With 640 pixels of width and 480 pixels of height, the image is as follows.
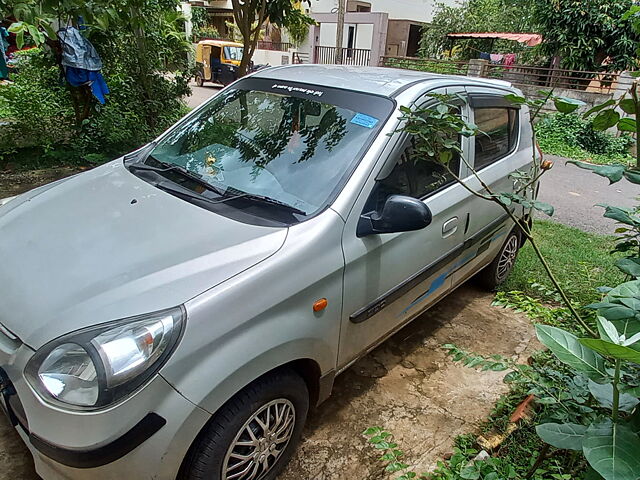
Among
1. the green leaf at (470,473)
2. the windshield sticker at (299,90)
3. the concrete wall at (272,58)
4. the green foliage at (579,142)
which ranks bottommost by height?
the green foliage at (579,142)

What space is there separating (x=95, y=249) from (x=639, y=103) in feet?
7.28

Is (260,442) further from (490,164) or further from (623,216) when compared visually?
(490,164)

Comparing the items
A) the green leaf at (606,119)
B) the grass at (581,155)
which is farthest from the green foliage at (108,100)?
the grass at (581,155)

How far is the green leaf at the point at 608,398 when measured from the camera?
1574 mm

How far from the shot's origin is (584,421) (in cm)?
186

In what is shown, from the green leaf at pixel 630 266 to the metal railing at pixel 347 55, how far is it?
18.7 m

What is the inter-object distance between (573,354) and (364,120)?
1.48m

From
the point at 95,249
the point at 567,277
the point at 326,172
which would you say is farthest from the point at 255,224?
the point at 567,277

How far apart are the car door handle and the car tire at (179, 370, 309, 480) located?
4.19ft

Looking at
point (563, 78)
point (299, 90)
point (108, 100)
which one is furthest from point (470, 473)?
point (563, 78)

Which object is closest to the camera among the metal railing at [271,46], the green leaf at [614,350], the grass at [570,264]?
the green leaf at [614,350]

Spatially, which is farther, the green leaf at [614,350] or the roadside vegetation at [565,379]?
the roadside vegetation at [565,379]

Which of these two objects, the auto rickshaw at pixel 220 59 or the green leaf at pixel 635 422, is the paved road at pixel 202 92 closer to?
the auto rickshaw at pixel 220 59

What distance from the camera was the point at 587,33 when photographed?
40.4ft
